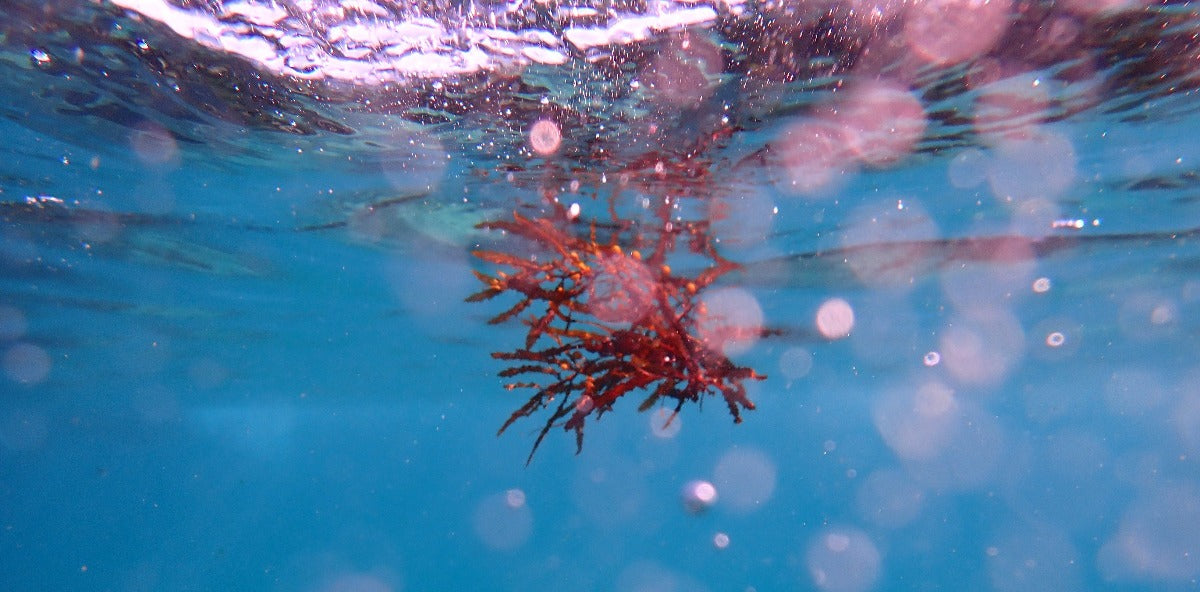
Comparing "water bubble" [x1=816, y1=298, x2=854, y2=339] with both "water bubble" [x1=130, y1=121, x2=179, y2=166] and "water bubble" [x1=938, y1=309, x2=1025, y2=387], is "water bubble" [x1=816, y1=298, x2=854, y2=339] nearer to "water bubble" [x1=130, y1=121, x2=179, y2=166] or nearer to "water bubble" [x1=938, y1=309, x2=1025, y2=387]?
"water bubble" [x1=938, y1=309, x2=1025, y2=387]

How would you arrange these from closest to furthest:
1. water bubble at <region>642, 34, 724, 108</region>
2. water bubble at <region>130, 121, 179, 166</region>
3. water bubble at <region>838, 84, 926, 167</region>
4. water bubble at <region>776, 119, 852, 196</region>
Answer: water bubble at <region>642, 34, 724, 108</region>, water bubble at <region>838, 84, 926, 167</region>, water bubble at <region>776, 119, 852, 196</region>, water bubble at <region>130, 121, 179, 166</region>

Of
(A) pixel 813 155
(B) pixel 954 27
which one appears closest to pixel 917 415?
(A) pixel 813 155

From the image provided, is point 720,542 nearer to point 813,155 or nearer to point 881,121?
point 813,155

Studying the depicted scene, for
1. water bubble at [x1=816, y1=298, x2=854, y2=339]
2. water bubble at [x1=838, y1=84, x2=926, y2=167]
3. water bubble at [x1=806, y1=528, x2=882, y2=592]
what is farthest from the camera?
water bubble at [x1=806, y1=528, x2=882, y2=592]

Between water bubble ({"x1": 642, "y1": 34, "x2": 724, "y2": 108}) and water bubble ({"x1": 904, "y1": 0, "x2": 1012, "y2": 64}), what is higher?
water bubble ({"x1": 904, "y1": 0, "x2": 1012, "y2": 64})

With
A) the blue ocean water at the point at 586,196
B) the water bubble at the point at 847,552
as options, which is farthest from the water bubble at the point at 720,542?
the blue ocean water at the point at 586,196

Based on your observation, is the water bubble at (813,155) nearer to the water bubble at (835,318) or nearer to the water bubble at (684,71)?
the water bubble at (684,71)

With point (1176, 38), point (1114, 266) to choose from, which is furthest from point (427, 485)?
point (1176, 38)

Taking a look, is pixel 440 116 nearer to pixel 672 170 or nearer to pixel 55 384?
pixel 672 170

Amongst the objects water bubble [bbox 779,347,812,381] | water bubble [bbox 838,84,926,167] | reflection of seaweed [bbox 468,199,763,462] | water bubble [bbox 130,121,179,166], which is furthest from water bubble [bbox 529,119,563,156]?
water bubble [bbox 779,347,812,381]

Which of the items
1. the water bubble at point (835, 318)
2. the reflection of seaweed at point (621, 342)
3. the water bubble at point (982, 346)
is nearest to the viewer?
the reflection of seaweed at point (621, 342)

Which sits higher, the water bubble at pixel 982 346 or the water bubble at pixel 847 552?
the water bubble at pixel 982 346
